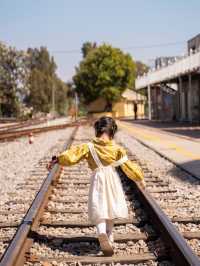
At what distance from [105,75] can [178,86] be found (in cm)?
3735

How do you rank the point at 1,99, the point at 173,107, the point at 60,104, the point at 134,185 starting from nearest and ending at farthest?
the point at 134,185 < the point at 173,107 < the point at 1,99 < the point at 60,104

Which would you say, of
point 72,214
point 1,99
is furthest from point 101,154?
point 1,99

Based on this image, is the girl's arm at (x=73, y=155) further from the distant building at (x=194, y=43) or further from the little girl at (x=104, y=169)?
the distant building at (x=194, y=43)

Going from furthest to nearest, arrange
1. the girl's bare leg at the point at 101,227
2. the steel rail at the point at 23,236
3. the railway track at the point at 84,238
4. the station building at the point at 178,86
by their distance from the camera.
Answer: the station building at the point at 178,86 → the girl's bare leg at the point at 101,227 → the railway track at the point at 84,238 → the steel rail at the point at 23,236

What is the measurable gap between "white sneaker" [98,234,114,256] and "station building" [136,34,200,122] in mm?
29603

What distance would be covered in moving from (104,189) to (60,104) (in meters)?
125

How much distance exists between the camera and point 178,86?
161ft

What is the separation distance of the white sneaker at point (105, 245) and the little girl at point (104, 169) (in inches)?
6.5

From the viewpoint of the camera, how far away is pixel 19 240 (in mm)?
5453

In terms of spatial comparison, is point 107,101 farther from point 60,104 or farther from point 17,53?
point 60,104

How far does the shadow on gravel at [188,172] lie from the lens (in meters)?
10.9

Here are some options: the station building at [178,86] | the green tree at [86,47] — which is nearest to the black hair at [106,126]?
the station building at [178,86]

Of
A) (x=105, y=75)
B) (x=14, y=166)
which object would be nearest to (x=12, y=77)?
(x=105, y=75)

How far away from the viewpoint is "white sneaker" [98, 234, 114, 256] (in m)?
5.20
